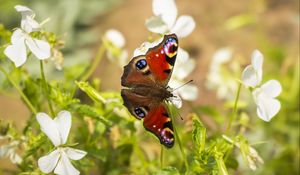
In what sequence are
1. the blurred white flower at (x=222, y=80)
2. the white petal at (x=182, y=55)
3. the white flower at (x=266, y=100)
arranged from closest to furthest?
the white flower at (x=266, y=100)
the white petal at (x=182, y=55)
the blurred white flower at (x=222, y=80)

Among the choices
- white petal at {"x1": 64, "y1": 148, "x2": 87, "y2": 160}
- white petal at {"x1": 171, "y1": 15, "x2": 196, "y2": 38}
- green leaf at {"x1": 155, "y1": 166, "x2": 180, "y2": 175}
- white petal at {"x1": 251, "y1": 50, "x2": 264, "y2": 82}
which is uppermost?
white petal at {"x1": 171, "y1": 15, "x2": 196, "y2": 38}

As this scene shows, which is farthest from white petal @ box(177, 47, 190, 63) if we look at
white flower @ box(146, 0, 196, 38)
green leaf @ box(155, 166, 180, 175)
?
green leaf @ box(155, 166, 180, 175)

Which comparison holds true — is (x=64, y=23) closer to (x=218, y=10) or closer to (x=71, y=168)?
(x=218, y=10)

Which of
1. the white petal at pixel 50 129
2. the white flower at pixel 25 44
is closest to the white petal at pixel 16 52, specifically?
the white flower at pixel 25 44

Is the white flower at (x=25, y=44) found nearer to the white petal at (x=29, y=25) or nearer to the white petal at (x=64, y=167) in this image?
the white petal at (x=29, y=25)

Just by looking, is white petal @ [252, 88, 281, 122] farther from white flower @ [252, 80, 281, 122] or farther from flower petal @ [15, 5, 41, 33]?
flower petal @ [15, 5, 41, 33]

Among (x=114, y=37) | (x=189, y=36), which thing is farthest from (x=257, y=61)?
(x=189, y=36)

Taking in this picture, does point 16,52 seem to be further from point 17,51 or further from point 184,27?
point 184,27

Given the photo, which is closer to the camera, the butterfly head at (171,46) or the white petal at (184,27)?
the butterfly head at (171,46)
